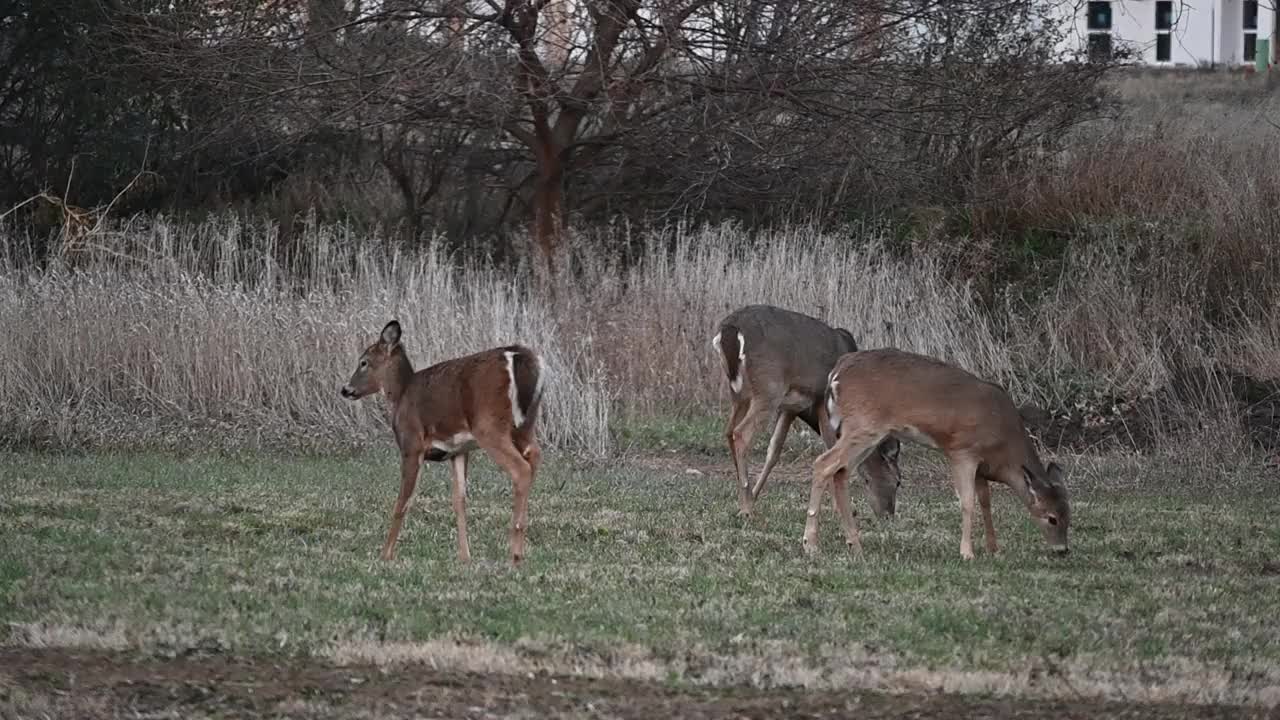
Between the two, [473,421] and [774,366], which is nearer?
[473,421]

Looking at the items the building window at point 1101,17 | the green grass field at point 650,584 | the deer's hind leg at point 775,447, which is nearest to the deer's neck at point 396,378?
the green grass field at point 650,584

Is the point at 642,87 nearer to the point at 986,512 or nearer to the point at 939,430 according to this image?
the point at 986,512

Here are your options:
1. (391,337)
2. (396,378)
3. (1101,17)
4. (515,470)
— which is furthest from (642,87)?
(1101,17)

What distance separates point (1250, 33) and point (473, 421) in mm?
45379

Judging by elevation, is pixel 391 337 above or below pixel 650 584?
above

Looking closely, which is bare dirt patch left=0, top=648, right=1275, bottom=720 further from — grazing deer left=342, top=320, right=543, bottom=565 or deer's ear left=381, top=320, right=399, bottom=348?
deer's ear left=381, top=320, right=399, bottom=348

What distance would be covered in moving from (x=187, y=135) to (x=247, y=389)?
29.0ft

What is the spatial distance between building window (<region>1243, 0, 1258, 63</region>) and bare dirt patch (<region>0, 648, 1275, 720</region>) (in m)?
45.0

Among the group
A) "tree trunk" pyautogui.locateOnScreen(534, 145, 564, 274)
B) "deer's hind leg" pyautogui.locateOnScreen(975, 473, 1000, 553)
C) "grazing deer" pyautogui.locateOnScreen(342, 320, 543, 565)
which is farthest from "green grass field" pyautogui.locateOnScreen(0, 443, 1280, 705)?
"tree trunk" pyautogui.locateOnScreen(534, 145, 564, 274)

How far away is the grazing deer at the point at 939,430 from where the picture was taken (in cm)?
968

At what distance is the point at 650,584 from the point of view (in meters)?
8.51

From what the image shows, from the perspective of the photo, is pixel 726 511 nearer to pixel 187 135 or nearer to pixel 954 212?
pixel 954 212

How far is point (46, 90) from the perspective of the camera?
23.8 meters

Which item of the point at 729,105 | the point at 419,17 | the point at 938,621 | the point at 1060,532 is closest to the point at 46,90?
the point at 419,17
